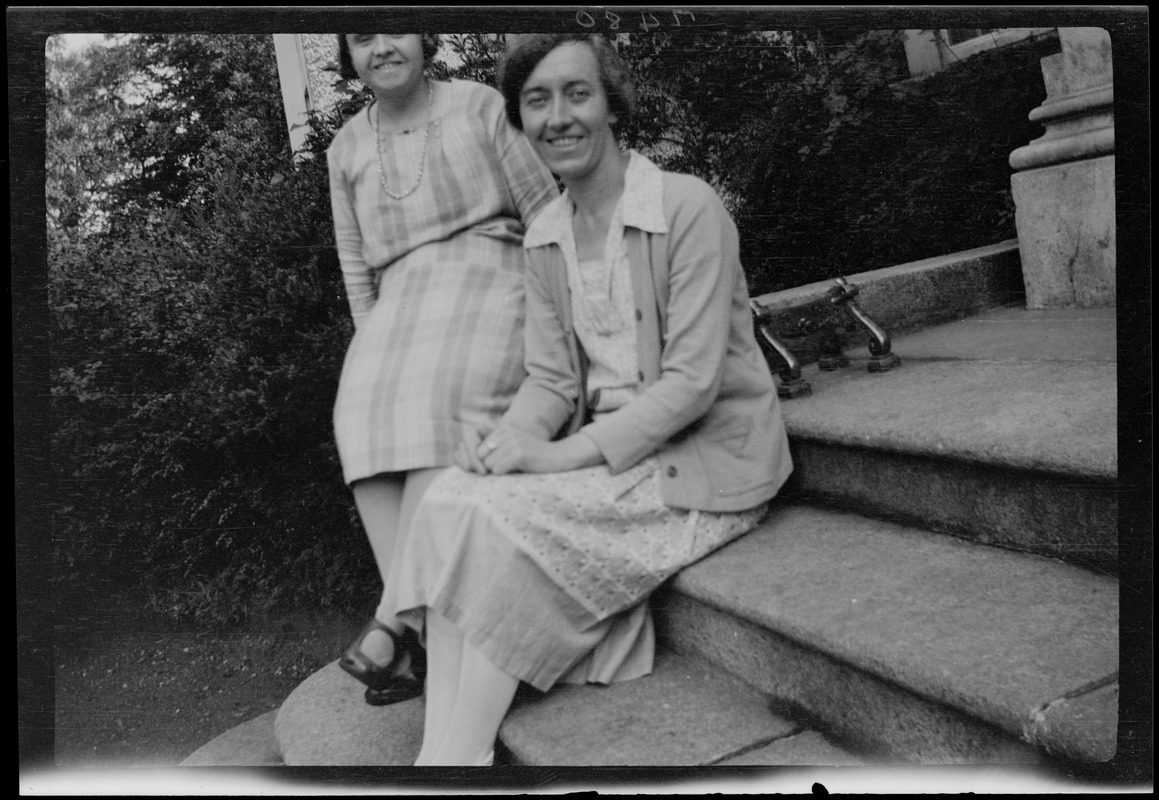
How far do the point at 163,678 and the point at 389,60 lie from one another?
138 centimetres

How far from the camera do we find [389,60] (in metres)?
1.98

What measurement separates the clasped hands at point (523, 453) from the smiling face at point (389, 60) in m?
0.74

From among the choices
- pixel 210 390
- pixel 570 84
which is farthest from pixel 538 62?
pixel 210 390

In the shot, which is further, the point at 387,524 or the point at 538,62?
the point at 387,524

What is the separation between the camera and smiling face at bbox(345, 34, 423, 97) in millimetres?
1969

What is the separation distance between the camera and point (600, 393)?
2012mm

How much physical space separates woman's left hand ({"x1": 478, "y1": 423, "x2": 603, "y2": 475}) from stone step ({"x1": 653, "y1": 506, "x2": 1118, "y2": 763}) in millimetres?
333

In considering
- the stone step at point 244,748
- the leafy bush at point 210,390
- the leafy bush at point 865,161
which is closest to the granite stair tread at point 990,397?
the leafy bush at point 865,161

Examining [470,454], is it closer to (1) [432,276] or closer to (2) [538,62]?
(1) [432,276]

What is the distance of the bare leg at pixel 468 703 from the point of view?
186 centimetres

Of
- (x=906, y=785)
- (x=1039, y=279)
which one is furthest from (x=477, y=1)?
(x=906, y=785)

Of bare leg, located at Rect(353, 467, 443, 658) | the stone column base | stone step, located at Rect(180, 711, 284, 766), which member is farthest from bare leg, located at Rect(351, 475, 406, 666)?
the stone column base

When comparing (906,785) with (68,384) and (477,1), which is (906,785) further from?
(68,384)

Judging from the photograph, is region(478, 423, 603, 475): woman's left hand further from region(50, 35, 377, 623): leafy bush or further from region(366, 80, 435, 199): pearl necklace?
region(366, 80, 435, 199): pearl necklace
